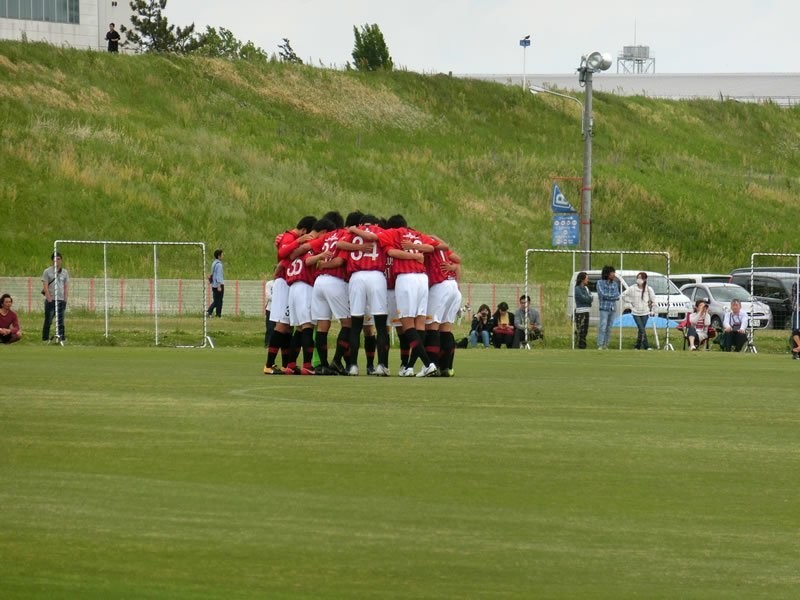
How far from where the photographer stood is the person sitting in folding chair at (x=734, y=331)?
34.5m

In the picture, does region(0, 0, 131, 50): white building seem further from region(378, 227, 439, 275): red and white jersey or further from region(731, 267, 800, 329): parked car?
region(378, 227, 439, 275): red and white jersey

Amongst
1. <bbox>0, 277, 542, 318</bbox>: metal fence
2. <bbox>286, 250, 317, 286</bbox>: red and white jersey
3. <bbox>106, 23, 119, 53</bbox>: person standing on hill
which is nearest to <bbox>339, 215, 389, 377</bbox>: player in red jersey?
<bbox>286, 250, 317, 286</bbox>: red and white jersey

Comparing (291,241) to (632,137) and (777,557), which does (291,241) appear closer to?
(777,557)

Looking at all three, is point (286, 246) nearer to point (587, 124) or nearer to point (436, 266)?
point (436, 266)

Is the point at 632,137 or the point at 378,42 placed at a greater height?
the point at 378,42

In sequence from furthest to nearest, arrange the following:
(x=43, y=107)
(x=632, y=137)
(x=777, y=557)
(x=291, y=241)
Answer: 1. (x=632, y=137)
2. (x=43, y=107)
3. (x=291, y=241)
4. (x=777, y=557)

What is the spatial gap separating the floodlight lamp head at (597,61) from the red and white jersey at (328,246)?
22463mm

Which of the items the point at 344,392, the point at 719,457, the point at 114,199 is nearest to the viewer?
the point at 719,457

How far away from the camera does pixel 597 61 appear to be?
4044 centimetres

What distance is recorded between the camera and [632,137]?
85.4m

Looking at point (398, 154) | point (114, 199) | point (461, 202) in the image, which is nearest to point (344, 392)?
point (114, 199)

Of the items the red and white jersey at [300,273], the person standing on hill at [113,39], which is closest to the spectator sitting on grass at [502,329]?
the red and white jersey at [300,273]

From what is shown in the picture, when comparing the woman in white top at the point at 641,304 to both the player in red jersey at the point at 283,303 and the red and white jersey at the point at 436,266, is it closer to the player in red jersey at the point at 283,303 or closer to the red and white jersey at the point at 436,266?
the red and white jersey at the point at 436,266

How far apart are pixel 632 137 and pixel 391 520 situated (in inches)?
3114
